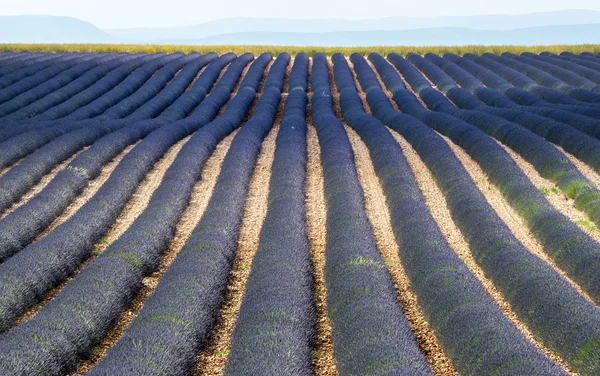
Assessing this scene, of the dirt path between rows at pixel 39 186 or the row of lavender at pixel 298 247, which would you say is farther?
the dirt path between rows at pixel 39 186

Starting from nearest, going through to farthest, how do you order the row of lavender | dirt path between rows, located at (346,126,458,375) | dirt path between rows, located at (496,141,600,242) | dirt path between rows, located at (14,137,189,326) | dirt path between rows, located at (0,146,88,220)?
1. the row of lavender
2. dirt path between rows, located at (346,126,458,375)
3. dirt path between rows, located at (14,137,189,326)
4. dirt path between rows, located at (496,141,600,242)
5. dirt path between rows, located at (0,146,88,220)

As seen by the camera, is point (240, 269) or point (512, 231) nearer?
point (240, 269)

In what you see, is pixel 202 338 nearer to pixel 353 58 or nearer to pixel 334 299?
pixel 334 299

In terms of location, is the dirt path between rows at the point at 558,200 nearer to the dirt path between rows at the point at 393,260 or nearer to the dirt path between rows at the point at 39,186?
the dirt path between rows at the point at 393,260

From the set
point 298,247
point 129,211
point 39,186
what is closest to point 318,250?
point 298,247

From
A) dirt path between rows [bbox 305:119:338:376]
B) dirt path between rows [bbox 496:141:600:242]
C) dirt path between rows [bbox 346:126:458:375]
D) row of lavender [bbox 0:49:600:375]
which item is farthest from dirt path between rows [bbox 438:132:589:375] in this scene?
dirt path between rows [bbox 305:119:338:376]

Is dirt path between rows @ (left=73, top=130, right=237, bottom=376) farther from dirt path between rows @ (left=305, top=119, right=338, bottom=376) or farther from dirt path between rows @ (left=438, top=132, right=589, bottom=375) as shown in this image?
dirt path between rows @ (left=438, top=132, right=589, bottom=375)

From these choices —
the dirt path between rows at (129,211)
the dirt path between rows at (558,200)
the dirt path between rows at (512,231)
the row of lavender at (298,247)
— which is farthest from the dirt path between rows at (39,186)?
the dirt path between rows at (558,200)

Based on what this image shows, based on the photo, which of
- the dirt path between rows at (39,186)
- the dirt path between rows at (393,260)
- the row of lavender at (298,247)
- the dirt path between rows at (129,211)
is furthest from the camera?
the dirt path between rows at (39,186)

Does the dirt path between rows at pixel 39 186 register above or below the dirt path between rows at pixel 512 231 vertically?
below

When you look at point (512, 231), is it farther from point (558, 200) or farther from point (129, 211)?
point (129, 211)

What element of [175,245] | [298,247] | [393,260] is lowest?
[175,245]
